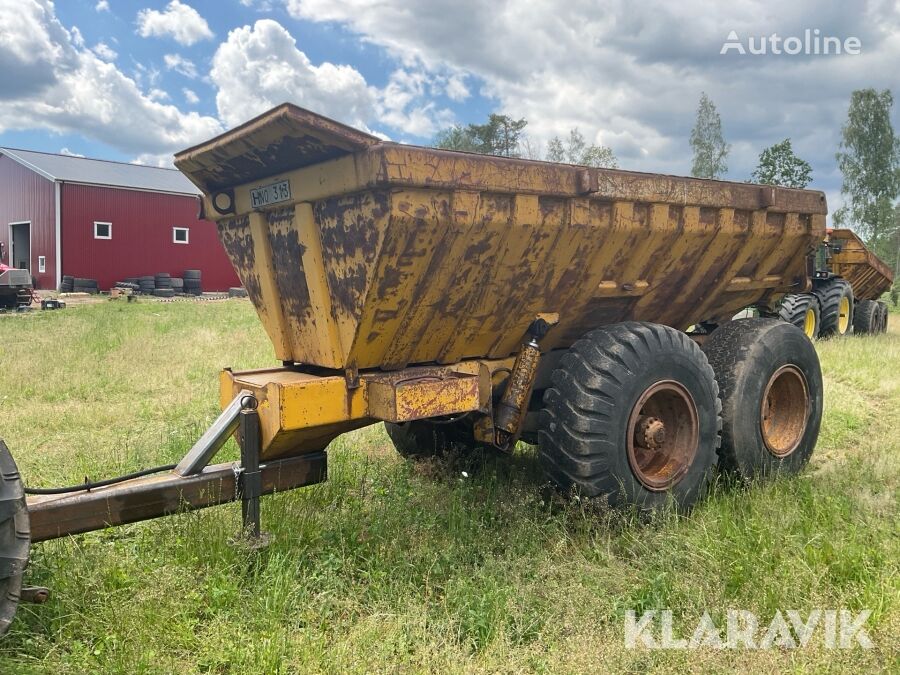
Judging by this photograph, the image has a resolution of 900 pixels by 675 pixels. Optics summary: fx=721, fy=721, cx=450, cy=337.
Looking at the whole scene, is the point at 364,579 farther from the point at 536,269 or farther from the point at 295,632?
the point at 536,269

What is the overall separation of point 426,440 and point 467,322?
1.60m

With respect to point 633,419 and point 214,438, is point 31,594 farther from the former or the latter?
point 633,419

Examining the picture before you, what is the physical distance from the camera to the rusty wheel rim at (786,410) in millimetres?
5117

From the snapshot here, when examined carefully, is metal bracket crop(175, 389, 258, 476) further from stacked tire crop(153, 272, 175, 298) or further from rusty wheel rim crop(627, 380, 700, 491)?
stacked tire crop(153, 272, 175, 298)

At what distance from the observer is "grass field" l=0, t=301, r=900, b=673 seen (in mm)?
2762

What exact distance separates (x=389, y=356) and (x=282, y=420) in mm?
694

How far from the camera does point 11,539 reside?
2498 mm

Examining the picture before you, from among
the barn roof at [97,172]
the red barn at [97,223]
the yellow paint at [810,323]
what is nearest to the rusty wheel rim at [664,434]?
the yellow paint at [810,323]

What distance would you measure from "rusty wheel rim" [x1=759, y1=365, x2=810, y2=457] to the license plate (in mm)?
3531

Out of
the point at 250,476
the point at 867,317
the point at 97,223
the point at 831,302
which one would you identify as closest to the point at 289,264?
the point at 250,476

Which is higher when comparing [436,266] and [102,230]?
[102,230]

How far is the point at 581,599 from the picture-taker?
3.24 metres

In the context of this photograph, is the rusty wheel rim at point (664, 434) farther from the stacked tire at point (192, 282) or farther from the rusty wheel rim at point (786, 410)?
the stacked tire at point (192, 282)

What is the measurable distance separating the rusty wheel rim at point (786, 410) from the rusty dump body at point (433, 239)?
43.4 inches
